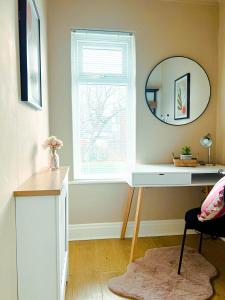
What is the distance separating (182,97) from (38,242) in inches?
83.6

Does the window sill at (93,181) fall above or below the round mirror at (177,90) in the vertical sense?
below

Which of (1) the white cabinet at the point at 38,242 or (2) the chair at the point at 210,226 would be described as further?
(2) the chair at the point at 210,226

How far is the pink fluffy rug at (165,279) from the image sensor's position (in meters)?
1.63

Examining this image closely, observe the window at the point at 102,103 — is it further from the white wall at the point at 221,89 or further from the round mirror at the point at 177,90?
the white wall at the point at 221,89

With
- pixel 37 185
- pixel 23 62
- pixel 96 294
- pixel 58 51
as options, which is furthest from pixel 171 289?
pixel 58 51

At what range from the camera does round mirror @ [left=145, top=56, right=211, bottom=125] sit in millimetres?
2584

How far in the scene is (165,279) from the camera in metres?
1.80

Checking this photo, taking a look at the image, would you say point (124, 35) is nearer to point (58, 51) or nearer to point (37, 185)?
point (58, 51)

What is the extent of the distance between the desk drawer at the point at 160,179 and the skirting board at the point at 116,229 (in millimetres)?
752

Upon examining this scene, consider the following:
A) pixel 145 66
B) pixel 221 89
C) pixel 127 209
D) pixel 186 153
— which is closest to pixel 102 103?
pixel 145 66

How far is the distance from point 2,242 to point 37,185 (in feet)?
1.10

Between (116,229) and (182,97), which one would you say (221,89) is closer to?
(182,97)

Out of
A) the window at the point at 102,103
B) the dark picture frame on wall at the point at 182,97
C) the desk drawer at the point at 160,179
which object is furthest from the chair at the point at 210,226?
the dark picture frame on wall at the point at 182,97

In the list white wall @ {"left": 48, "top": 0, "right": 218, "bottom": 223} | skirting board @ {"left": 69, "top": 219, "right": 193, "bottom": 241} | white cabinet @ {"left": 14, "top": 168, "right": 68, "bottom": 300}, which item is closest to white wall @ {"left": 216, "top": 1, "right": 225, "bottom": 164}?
white wall @ {"left": 48, "top": 0, "right": 218, "bottom": 223}
